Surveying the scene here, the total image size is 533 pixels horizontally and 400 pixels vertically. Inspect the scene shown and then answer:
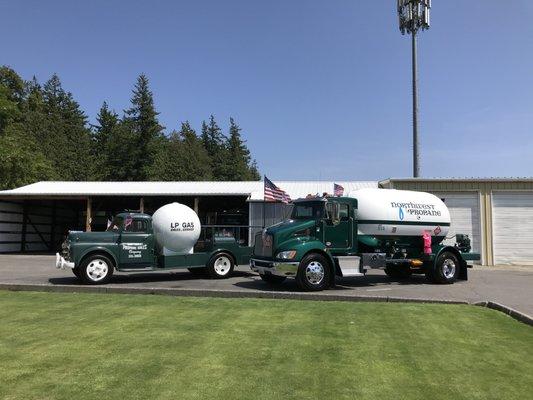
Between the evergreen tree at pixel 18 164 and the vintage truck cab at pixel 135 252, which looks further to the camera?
the evergreen tree at pixel 18 164

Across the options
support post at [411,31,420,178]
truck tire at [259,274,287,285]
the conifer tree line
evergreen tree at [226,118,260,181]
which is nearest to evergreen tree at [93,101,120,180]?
the conifer tree line

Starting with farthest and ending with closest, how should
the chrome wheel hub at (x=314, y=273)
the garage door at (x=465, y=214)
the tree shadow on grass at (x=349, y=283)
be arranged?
1. the garage door at (x=465, y=214)
2. the tree shadow on grass at (x=349, y=283)
3. the chrome wheel hub at (x=314, y=273)

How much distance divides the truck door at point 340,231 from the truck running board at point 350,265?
15.2 inches

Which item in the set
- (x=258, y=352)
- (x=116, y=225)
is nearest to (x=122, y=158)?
(x=116, y=225)

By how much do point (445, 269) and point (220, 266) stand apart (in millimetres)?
7199

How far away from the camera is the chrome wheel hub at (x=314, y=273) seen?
1307 cm

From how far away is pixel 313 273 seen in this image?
13.1 m

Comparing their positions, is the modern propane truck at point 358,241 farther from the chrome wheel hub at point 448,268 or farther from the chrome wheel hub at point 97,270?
the chrome wheel hub at point 97,270

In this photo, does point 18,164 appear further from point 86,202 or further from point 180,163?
point 180,163

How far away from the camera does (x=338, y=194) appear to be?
1540 cm

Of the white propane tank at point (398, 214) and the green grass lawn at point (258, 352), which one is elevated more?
the white propane tank at point (398, 214)

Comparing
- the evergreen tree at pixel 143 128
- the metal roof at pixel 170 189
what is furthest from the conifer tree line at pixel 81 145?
the metal roof at pixel 170 189

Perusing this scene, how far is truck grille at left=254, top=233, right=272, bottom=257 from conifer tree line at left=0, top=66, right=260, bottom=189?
36.4 metres

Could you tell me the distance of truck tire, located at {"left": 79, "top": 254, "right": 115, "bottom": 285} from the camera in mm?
13969
